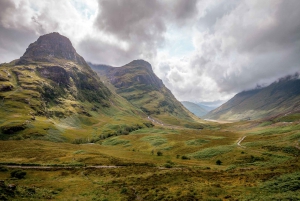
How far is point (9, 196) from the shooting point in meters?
29.8

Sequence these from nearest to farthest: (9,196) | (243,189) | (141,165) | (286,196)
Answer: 1. (286,196)
2. (9,196)
3. (243,189)
4. (141,165)

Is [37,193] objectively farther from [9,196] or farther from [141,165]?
[141,165]

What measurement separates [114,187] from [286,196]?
32834mm

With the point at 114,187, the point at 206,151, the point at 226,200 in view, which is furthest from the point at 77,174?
the point at 206,151

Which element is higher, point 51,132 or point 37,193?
point 51,132

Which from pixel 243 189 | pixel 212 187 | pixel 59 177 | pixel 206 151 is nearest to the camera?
pixel 243 189

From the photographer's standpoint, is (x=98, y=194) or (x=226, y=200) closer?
(x=226, y=200)

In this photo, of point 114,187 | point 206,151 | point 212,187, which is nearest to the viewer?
point 212,187

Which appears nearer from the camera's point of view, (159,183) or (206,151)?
(159,183)

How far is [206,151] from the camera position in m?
91.5

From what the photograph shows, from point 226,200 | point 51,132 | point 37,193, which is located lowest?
point 226,200

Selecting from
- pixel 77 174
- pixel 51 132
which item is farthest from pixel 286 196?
pixel 51 132

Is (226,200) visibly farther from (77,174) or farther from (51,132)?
(51,132)

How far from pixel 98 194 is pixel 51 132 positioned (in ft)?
587
